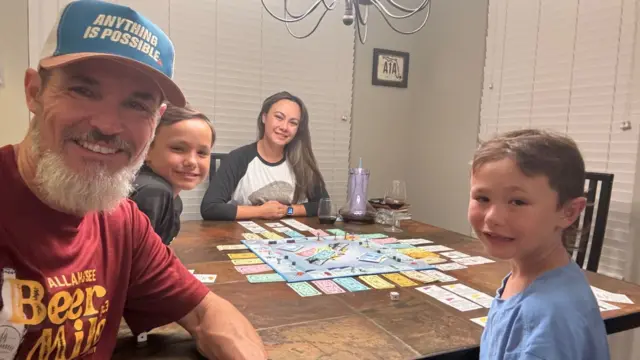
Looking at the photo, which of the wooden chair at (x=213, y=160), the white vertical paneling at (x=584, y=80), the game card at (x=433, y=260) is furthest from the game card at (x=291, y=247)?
the white vertical paneling at (x=584, y=80)

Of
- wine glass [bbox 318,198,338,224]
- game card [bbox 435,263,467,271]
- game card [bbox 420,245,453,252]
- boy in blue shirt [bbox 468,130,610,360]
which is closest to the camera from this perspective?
boy in blue shirt [bbox 468,130,610,360]

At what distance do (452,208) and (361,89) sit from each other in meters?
1.19

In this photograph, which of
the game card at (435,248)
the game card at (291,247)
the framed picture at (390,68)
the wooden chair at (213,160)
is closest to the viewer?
the game card at (291,247)

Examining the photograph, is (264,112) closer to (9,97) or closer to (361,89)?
(361,89)

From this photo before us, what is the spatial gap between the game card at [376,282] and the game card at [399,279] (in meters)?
0.03

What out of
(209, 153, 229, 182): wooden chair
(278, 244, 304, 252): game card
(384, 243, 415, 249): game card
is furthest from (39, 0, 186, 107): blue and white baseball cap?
(209, 153, 229, 182): wooden chair

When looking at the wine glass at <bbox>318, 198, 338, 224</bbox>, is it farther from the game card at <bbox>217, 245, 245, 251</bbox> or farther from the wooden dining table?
the wooden dining table

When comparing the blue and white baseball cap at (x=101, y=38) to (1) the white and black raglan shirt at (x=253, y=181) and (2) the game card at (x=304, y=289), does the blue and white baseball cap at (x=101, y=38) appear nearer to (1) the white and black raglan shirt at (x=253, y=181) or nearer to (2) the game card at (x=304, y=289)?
(2) the game card at (x=304, y=289)

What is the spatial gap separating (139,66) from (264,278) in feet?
2.49

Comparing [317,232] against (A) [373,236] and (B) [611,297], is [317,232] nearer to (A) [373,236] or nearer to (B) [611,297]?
(A) [373,236]

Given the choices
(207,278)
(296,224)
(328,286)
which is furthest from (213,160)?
(328,286)

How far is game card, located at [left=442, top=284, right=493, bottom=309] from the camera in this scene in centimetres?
123

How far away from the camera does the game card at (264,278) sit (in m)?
1.35

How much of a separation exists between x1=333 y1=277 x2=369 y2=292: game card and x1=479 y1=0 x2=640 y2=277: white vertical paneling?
165 cm
